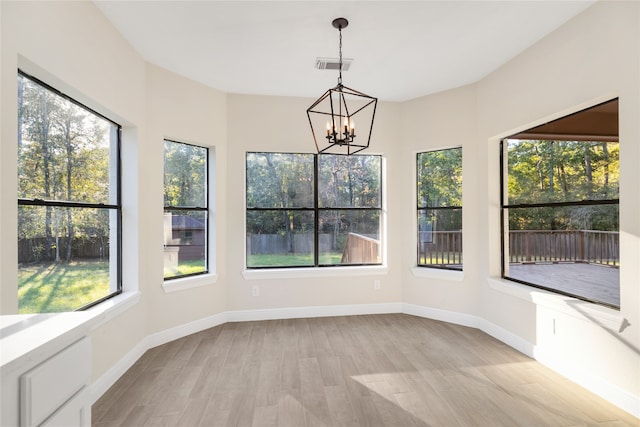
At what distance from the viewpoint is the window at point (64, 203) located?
1952 millimetres

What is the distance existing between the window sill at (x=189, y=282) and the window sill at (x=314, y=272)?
1.35 ft

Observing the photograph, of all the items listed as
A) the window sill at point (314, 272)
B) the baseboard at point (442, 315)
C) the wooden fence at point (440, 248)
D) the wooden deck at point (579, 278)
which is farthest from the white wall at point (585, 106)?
the window sill at point (314, 272)

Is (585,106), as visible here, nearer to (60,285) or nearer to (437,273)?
(437,273)

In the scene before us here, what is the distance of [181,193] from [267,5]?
222 cm

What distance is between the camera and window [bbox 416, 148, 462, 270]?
410cm

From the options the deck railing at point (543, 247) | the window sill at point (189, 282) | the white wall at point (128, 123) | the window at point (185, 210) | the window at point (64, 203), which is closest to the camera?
the white wall at point (128, 123)

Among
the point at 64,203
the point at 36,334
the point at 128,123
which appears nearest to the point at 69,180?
the point at 64,203

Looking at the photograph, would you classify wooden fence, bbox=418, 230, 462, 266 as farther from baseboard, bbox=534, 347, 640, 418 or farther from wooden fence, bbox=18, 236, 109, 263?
wooden fence, bbox=18, 236, 109, 263

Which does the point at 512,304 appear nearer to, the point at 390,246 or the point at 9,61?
the point at 390,246

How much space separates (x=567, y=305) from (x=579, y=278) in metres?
0.28

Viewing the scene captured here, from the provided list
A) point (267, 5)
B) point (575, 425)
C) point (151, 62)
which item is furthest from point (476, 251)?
point (151, 62)

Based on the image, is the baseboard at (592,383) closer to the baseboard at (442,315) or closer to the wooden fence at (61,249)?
the baseboard at (442,315)

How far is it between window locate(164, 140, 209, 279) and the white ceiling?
899 mm

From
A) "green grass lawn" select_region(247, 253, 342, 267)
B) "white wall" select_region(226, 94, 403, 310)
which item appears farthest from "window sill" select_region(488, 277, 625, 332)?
"green grass lawn" select_region(247, 253, 342, 267)
